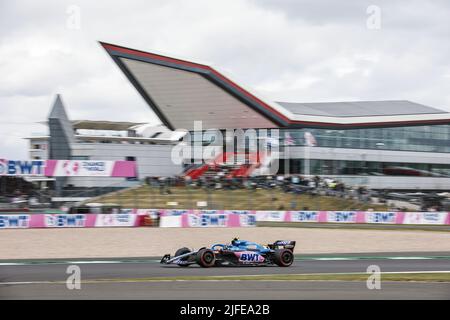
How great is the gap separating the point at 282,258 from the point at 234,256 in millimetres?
1389

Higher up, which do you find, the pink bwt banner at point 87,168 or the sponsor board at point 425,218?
the pink bwt banner at point 87,168

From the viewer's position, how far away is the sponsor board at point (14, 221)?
98.4 ft

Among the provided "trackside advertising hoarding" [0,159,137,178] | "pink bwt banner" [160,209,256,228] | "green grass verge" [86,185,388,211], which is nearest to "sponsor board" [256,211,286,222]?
"green grass verge" [86,185,388,211]

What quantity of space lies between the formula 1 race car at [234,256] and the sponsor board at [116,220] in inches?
594

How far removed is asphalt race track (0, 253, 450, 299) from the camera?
1150 cm

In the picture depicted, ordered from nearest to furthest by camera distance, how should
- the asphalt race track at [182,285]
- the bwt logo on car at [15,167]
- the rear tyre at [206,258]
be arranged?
the asphalt race track at [182,285] < the rear tyre at [206,258] < the bwt logo on car at [15,167]

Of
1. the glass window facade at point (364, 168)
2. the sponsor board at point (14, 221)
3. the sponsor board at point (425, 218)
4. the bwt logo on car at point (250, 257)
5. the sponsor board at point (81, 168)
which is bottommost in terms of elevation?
the sponsor board at point (425, 218)

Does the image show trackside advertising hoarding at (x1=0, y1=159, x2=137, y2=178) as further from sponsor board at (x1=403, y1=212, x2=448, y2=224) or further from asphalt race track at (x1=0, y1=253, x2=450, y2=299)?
asphalt race track at (x1=0, y1=253, x2=450, y2=299)

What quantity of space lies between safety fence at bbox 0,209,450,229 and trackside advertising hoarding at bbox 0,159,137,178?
14.9 ft

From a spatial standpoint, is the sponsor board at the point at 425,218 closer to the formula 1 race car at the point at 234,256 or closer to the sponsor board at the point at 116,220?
the sponsor board at the point at 116,220

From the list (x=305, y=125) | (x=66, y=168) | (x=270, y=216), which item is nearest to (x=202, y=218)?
(x=270, y=216)

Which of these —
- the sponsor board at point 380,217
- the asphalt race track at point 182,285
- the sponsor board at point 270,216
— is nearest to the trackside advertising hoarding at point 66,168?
the sponsor board at point 270,216

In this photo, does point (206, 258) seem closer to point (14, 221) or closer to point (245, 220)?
point (14, 221)

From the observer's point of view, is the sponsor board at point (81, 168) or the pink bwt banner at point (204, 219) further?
the sponsor board at point (81, 168)
